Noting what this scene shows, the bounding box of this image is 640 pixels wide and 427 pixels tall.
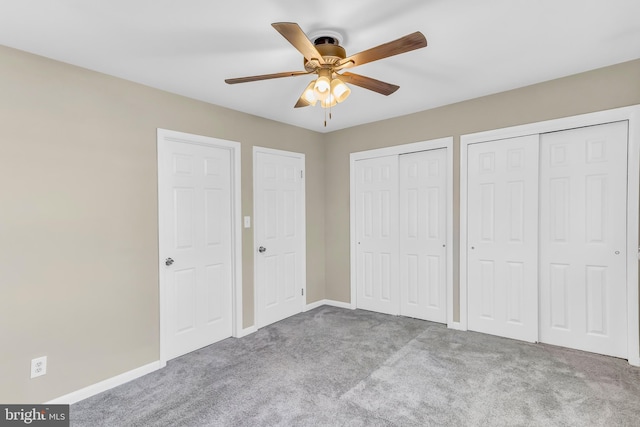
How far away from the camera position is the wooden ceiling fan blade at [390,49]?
1540 millimetres

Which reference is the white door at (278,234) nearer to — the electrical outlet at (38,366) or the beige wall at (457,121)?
the beige wall at (457,121)

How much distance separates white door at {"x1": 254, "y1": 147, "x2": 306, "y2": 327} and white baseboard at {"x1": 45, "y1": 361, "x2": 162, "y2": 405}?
120 centimetres

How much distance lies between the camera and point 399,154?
3.89 meters

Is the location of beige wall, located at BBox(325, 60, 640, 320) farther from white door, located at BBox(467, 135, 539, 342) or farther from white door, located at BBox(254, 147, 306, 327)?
white door, located at BBox(254, 147, 306, 327)

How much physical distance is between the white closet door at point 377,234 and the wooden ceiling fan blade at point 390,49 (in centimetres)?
220

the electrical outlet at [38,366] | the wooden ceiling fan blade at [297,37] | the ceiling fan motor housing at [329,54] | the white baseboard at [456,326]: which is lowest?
the white baseboard at [456,326]

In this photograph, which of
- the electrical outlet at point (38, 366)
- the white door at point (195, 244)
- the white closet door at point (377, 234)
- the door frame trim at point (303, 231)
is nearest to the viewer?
the electrical outlet at point (38, 366)

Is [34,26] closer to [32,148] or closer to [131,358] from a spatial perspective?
[32,148]

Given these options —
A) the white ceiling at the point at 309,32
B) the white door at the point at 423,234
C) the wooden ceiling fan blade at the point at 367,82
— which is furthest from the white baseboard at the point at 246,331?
the wooden ceiling fan blade at the point at 367,82

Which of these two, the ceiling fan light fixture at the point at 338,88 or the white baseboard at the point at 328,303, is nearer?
the ceiling fan light fixture at the point at 338,88

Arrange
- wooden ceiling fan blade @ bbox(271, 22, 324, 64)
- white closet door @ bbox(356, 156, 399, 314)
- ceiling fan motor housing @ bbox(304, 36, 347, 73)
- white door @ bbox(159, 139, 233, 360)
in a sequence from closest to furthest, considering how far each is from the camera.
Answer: wooden ceiling fan blade @ bbox(271, 22, 324, 64) < ceiling fan motor housing @ bbox(304, 36, 347, 73) < white door @ bbox(159, 139, 233, 360) < white closet door @ bbox(356, 156, 399, 314)

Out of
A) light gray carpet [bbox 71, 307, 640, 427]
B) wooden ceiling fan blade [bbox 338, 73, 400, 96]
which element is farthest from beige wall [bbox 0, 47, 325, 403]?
wooden ceiling fan blade [bbox 338, 73, 400, 96]

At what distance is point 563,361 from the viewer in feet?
8.76

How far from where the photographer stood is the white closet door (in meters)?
3.97
